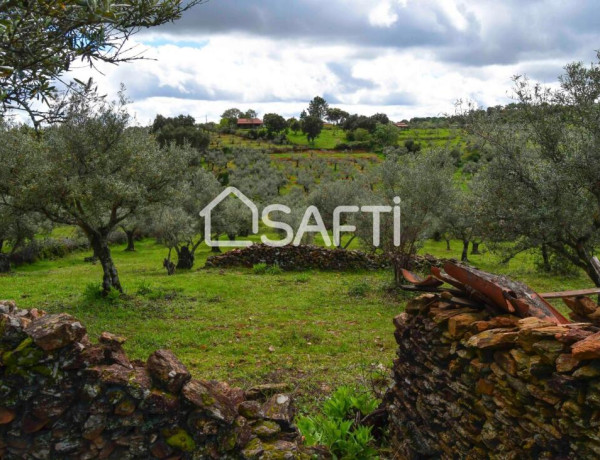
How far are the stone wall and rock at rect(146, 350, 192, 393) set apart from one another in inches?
131

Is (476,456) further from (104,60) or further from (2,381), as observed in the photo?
(104,60)

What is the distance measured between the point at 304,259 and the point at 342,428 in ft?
62.4

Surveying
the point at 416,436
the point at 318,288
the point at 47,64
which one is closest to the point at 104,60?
the point at 47,64

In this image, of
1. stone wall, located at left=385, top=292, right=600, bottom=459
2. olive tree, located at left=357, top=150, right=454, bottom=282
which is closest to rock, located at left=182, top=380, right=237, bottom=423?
stone wall, located at left=385, top=292, right=600, bottom=459

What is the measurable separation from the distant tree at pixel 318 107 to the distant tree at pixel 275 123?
28259mm

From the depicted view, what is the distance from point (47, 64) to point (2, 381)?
3.88 meters

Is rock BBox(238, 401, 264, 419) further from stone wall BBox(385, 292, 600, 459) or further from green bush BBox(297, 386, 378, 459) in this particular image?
stone wall BBox(385, 292, 600, 459)

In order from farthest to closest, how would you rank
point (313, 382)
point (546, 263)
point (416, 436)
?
point (546, 263) < point (313, 382) < point (416, 436)

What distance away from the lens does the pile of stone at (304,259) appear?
83.7 ft

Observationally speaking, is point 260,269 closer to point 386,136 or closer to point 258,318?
point 258,318

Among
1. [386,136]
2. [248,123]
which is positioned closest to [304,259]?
[386,136]

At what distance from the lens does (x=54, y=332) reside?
198 inches

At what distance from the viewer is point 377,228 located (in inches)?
836

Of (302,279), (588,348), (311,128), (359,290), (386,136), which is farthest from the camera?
(311,128)
